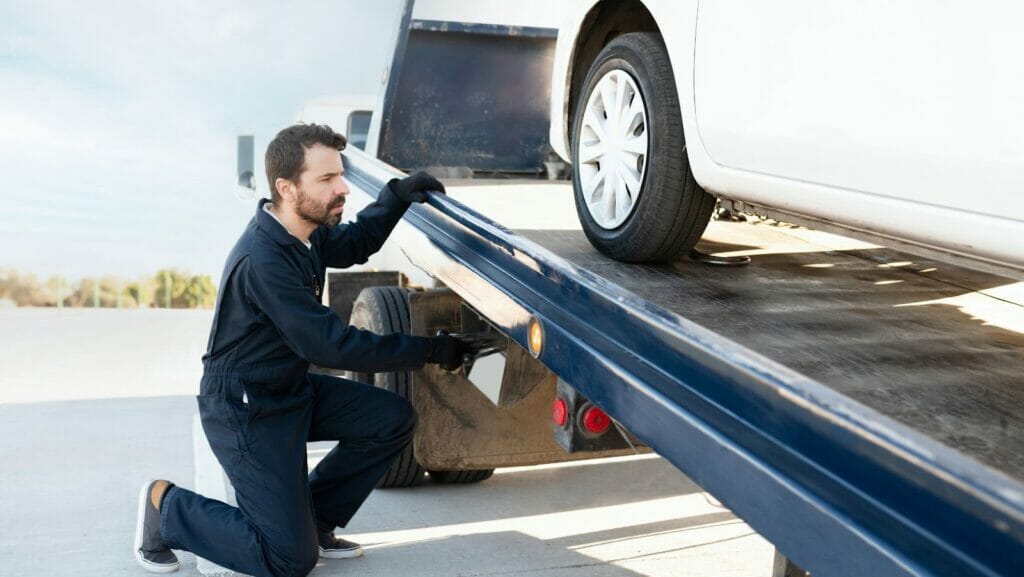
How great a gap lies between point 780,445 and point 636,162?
1.37 meters

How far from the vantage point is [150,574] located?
369 centimetres

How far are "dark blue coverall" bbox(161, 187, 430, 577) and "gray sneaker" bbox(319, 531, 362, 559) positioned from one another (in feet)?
0.74

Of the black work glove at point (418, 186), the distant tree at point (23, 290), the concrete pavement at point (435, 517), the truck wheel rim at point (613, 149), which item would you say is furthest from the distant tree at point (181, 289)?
the truck wheel rim at point (613, 149)

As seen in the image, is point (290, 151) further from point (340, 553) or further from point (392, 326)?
point (340, 553)

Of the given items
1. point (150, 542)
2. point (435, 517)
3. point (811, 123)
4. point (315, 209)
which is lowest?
point (435, 517)

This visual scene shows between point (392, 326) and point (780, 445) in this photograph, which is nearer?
point (780, 445)

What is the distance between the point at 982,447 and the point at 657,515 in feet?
9.58

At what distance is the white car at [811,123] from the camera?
179 cm

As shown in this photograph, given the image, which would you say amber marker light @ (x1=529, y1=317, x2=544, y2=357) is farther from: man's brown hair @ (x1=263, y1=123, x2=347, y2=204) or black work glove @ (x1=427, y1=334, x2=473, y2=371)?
man's brown hair @ (x1=263, y1=123, x2=347, y2=204)

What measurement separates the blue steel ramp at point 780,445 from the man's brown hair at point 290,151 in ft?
3.29

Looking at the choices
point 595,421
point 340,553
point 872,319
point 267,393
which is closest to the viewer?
point 872,319

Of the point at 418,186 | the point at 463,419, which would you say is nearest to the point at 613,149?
the point at 418,186

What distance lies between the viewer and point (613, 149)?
299 centimetres

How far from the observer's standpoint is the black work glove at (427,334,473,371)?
3.54m
